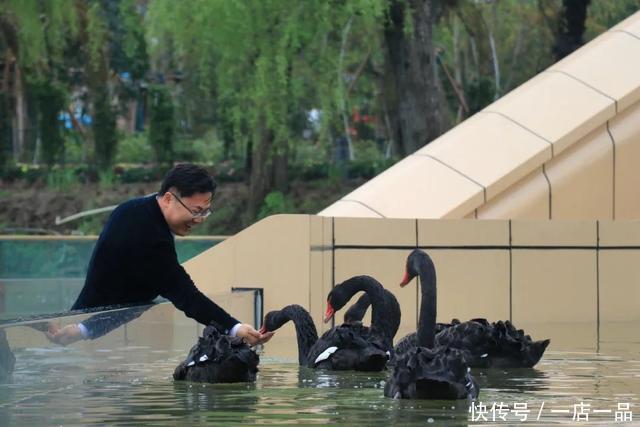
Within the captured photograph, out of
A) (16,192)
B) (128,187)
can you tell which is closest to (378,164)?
(128,187)

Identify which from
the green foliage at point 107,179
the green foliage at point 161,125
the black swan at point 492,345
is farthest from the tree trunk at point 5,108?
the black swan at point 492,345

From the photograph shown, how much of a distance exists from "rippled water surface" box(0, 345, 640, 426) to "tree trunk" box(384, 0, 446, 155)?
17236mm

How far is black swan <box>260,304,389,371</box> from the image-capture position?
8.99 m

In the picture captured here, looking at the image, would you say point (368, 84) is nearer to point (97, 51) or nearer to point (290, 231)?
point (97, 51)

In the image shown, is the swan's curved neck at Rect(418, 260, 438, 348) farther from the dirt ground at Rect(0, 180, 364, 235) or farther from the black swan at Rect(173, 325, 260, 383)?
the dirt ground at Rect(0, 180, 364, 235)

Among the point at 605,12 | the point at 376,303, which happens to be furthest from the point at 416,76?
the point at 376,303

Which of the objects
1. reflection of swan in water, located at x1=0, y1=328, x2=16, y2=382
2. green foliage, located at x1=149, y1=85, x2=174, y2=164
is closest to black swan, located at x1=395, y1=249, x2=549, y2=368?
reflection of swan in water, located at x1=0, y1=328, x2=16, y2=382

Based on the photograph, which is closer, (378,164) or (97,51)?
(97,51)

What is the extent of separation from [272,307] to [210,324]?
2740 mm

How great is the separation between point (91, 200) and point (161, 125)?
11.6 feet

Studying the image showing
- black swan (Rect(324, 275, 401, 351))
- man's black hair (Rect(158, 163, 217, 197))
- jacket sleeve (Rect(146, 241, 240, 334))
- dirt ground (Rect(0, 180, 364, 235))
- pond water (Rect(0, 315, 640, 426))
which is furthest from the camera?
dirt ground (Rect(0, 180, 364, 235))

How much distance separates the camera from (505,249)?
492 inches

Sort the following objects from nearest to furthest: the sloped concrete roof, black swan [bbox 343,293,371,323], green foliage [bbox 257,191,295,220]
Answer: black swan [bbox 343,293,371,323] → the sloped concrete roof → green foliage [bbox 257,191,295,220]

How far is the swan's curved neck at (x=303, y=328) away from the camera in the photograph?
936 centimetres
